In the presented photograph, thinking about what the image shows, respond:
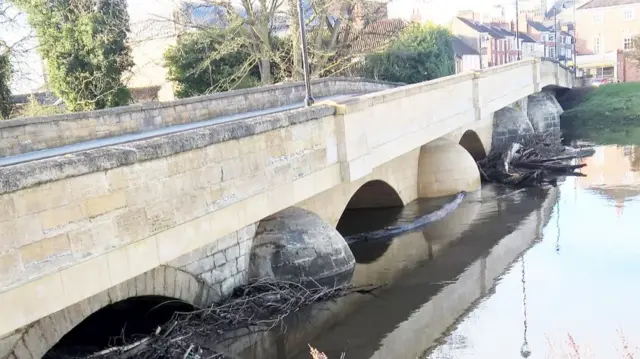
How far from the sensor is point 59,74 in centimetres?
2164

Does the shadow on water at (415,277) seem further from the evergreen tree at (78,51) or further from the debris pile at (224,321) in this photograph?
the evergreen tree at (78,51)

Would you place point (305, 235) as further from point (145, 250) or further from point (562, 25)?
point (562, 25)

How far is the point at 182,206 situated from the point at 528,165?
1657 cm

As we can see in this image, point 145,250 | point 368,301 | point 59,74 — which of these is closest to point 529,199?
point 368,301

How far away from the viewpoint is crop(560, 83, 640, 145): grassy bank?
104 feet

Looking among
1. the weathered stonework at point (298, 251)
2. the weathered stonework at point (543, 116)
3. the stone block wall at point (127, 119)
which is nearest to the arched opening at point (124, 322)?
the weathered stonework at point (298, 251)

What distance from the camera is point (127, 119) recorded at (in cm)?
1253

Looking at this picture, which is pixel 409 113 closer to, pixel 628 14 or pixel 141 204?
pixel 141 204

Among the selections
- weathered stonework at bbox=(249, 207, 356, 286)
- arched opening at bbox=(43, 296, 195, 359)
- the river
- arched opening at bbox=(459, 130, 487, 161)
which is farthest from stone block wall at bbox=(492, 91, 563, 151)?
arched opening at bbox=(43, 296, 195, 359)

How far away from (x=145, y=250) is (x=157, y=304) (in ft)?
7.78

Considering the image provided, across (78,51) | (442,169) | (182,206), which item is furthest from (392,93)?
(78,51)

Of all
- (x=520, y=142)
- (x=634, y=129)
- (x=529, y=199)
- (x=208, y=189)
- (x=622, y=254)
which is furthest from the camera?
(x=634, y=129)

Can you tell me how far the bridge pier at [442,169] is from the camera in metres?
17.5

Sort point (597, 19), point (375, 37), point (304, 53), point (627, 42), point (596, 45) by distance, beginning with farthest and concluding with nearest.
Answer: point (596, 45) → point (597, 19) → point (627, 42) → point (375, 37) → point (304, 53)
